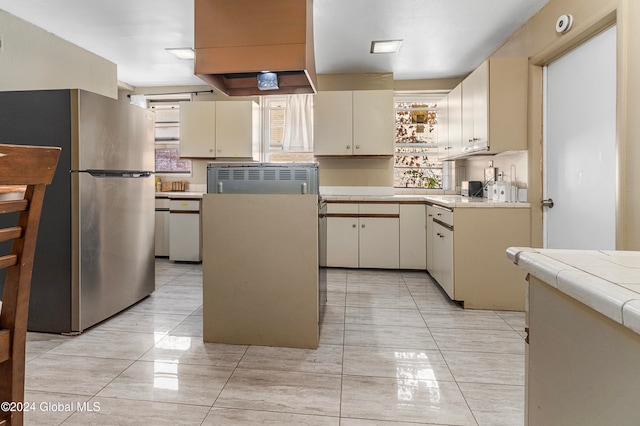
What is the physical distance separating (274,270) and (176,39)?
2812 mm

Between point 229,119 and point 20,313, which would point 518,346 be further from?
Answer: point 229,119

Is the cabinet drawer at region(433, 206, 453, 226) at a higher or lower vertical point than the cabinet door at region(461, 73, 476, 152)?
lower

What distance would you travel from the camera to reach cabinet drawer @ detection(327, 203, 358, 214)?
13.8ft

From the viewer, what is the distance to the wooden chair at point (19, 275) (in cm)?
84

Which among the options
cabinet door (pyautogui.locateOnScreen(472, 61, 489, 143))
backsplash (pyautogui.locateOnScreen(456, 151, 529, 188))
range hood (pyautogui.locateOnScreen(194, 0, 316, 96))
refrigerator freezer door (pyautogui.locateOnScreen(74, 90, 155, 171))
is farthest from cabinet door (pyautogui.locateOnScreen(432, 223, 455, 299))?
refrigerator freezer door (pyautogui.locateOnScreen(74, 90, 155, 171))

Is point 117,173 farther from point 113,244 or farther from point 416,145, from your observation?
point 416,145

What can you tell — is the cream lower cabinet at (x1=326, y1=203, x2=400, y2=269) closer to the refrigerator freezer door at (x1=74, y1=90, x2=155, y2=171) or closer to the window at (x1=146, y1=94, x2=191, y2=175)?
the refrigerator freezer door at (x1=74, y1=90, x2=155, y2=171)

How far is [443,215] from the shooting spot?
3.30 m

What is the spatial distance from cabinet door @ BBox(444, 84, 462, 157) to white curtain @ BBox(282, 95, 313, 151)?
5.75 feet

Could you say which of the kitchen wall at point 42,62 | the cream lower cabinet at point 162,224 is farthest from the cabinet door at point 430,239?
the kitchen wall at point 42,62

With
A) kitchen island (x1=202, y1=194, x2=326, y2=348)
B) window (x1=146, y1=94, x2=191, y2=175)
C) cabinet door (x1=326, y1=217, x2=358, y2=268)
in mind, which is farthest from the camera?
window (x1=146, y1=94, x2=191, y2=175)

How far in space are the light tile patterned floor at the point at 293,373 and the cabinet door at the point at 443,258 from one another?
296 millimetres

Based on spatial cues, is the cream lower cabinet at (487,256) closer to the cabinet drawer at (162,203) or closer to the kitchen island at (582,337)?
the kitchen island at (582,337)

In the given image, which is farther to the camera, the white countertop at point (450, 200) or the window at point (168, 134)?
the window at point (168, 134)
